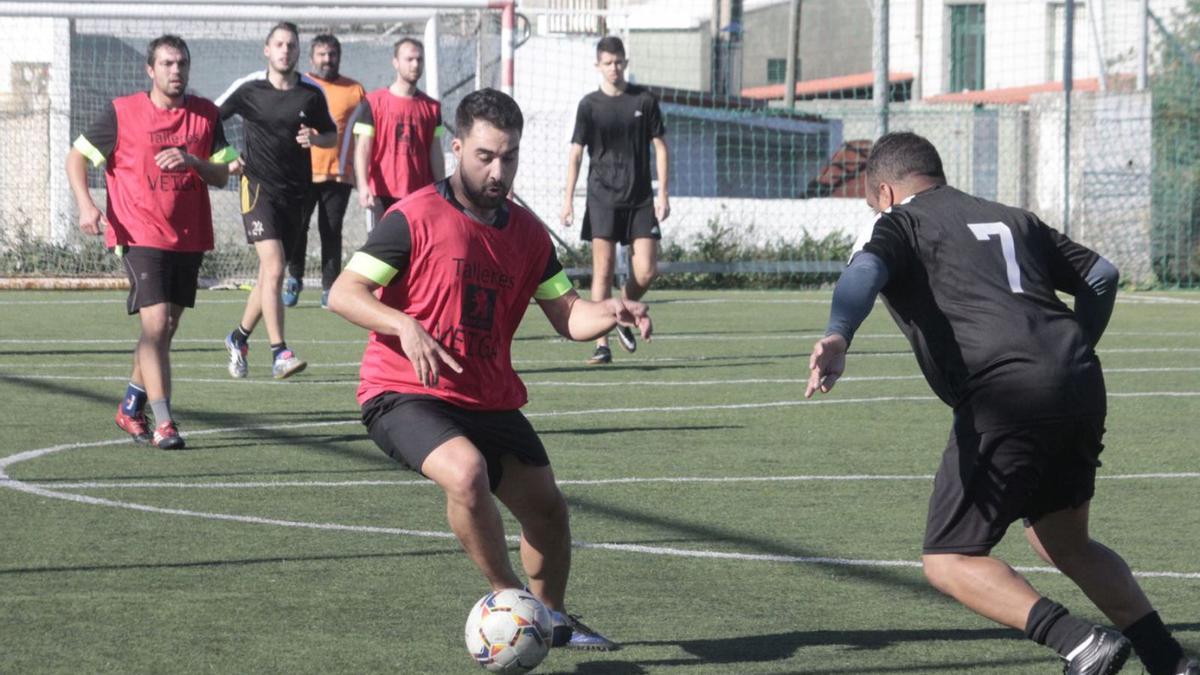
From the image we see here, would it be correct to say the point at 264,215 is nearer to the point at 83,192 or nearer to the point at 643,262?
the point at 643,262

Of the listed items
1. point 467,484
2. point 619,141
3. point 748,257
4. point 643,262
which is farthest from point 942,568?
point 748,257

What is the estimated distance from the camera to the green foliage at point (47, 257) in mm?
21344

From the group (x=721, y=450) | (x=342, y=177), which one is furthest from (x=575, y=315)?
(x=342, y=177)

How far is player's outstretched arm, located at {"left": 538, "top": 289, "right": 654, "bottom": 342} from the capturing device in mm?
5293

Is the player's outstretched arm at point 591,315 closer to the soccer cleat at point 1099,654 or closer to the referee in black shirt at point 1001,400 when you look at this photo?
the referee in black shirt at point 1001,400

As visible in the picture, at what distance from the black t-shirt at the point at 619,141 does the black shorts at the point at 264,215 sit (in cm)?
219

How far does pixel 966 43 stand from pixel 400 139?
37354 mm

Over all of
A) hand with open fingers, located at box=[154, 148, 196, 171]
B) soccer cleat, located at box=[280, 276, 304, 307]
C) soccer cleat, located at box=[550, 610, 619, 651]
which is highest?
hand with open fingers, located at box=[154, 148, 196, 171]

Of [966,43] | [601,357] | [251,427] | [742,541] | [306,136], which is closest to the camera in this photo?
[742,541]

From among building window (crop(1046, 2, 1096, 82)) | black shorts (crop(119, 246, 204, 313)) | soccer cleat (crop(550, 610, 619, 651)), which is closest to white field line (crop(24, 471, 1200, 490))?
black shorts (crop(119, 246, 204, 313))

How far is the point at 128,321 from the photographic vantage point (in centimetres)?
1686

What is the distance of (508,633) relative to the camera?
507cm

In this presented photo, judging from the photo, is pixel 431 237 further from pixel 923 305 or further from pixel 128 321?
pixel 128 321

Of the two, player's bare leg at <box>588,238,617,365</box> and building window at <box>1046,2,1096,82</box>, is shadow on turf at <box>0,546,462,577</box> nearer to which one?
player's bare leg at <box>588,238,617,365</box>
